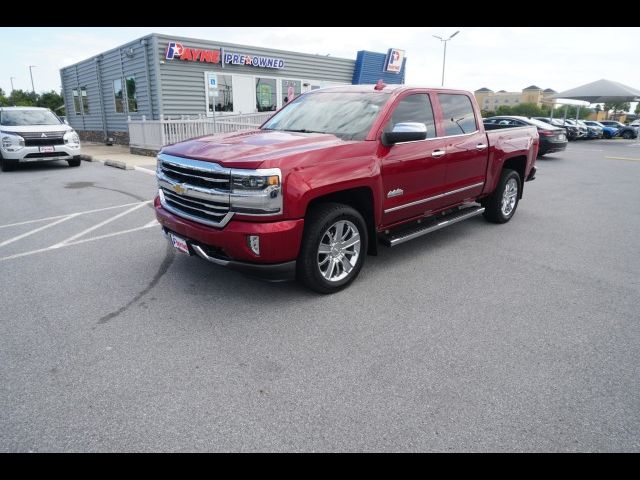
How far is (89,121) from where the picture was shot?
2302 cm

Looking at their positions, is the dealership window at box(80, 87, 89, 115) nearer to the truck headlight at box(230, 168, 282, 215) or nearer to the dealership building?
the dealership building

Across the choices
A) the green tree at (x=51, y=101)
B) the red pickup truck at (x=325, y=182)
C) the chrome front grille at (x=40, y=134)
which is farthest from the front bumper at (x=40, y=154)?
the green tree at (x=51, y=101)

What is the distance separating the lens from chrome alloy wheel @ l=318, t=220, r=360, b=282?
411 centimetres

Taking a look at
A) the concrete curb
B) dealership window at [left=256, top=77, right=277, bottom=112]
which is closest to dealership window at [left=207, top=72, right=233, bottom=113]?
dealership window at [left=256, top=77, right=277, bottom=112]

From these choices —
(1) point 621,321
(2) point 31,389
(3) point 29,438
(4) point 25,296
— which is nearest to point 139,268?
(4) point 25,296

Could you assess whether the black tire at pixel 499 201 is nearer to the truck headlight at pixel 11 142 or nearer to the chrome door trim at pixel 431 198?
the chrome door trim at pixel 431 198

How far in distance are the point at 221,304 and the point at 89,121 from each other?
2302 cm

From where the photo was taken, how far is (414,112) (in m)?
4.96

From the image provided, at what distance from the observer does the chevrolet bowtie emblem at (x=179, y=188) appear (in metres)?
4.00

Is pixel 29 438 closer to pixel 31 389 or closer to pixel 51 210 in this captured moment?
pixel 31 389

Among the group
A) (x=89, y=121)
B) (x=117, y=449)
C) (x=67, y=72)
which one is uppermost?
(x=67, y=72)

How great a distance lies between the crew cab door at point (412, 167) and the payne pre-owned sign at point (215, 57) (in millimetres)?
14139

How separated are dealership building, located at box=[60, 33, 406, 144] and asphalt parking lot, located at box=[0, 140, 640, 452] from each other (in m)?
10.6

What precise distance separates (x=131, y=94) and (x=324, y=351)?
18.3 m
